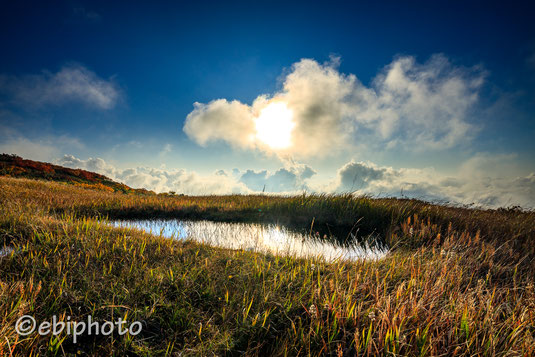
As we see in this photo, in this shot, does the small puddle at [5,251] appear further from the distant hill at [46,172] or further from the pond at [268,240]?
the distant hill at [46,172]

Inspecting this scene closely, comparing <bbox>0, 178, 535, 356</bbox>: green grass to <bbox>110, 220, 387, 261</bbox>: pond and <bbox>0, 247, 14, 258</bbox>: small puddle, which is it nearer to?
<bbox>0, 247, 14, 258</bbox>: small puddle

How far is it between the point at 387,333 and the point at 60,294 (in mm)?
3141

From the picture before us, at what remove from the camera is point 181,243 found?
4.57 metres

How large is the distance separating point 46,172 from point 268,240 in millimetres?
24432

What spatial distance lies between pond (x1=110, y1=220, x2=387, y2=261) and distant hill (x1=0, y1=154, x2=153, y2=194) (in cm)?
1664

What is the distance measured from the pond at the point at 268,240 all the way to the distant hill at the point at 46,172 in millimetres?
16639

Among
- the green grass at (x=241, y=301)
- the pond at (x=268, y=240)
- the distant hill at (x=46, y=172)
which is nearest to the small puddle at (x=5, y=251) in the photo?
the green grass at (x=241, y=301)

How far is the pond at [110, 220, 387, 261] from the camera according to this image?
4.80 meters

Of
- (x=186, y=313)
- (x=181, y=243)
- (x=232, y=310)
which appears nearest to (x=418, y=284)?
(x=232, y=310)

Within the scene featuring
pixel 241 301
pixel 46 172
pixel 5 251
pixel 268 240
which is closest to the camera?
pixel 241 301

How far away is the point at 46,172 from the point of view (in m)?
20.3

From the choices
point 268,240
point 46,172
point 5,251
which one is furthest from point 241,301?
point 46,172

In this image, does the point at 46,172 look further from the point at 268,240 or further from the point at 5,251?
the point at 268,240

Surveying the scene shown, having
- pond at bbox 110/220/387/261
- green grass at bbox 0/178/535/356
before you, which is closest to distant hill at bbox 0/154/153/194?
pond at bbox 110/220/387/261
